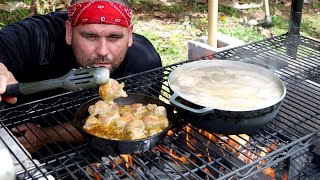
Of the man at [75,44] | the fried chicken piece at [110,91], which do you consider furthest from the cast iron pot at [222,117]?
the man at [75,44]

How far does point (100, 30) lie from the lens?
2.84 metres

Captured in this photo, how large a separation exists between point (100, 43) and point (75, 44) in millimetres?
234

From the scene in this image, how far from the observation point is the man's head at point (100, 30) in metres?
2.82

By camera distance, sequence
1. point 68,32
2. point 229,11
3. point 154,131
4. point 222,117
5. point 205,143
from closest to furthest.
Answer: point 222,117 → point 154,131 → point 205,143 → point 68,32 → point 229,11

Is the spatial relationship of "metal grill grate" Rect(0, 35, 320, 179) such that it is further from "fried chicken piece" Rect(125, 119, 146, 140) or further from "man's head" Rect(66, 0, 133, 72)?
"man's head" Rect(66, 0, 133, 72)

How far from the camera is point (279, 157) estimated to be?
6.44 feet

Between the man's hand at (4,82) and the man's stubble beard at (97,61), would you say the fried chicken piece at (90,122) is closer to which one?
the man's hand at (4,82)

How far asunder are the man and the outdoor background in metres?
2.49

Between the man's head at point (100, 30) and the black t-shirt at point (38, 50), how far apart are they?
0.76ft

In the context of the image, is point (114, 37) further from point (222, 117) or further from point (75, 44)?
point (222, 117)

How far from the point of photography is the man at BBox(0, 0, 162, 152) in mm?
2844

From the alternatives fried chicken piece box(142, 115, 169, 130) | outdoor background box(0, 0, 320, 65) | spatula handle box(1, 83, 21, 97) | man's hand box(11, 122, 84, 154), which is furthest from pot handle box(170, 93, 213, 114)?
outdoor background box(0, 0, 320, 65)

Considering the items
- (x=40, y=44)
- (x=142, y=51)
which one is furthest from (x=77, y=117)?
(x=142, y=51)

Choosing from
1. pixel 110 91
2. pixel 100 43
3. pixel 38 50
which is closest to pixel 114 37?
pixel 100 43
